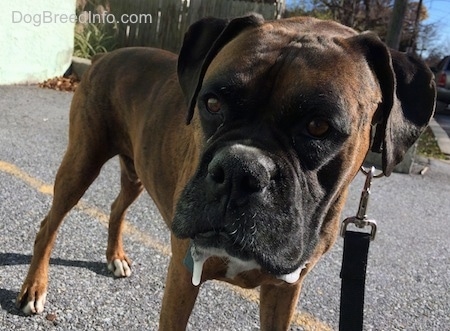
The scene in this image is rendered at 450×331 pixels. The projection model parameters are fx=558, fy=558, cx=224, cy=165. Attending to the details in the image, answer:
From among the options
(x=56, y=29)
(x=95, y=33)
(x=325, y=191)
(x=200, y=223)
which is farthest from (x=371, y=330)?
(x=95, y=33)

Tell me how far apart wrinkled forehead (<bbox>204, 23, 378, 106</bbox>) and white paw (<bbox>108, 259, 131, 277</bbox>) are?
195 centimetres

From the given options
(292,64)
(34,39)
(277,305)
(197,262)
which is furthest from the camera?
(34,39)

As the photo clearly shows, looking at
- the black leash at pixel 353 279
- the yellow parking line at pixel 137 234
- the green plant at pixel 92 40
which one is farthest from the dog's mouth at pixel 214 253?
the green plant at pixel 92 40

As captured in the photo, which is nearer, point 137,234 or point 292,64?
point 292,64

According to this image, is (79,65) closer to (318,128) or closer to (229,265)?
(229,265)

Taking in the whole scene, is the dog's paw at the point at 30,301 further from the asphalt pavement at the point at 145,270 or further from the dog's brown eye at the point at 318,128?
the dog's brown eye at the point at 318,128

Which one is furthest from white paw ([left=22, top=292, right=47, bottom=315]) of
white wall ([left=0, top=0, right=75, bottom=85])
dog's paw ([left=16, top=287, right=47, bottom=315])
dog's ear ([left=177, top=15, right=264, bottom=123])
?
white wall ([left=0, top=0, right=75, bottom=85])

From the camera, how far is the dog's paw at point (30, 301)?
3352 mm

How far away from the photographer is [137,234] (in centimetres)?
469

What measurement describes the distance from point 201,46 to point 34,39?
8.42m

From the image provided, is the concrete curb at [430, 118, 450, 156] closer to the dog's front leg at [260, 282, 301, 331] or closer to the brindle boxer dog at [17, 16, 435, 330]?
the dog's front leg at [260, 282, 301, 331]

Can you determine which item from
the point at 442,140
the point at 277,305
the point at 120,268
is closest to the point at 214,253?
the point at 277,305

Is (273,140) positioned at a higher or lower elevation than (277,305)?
higher

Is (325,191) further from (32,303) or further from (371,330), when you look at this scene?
(32,303)
